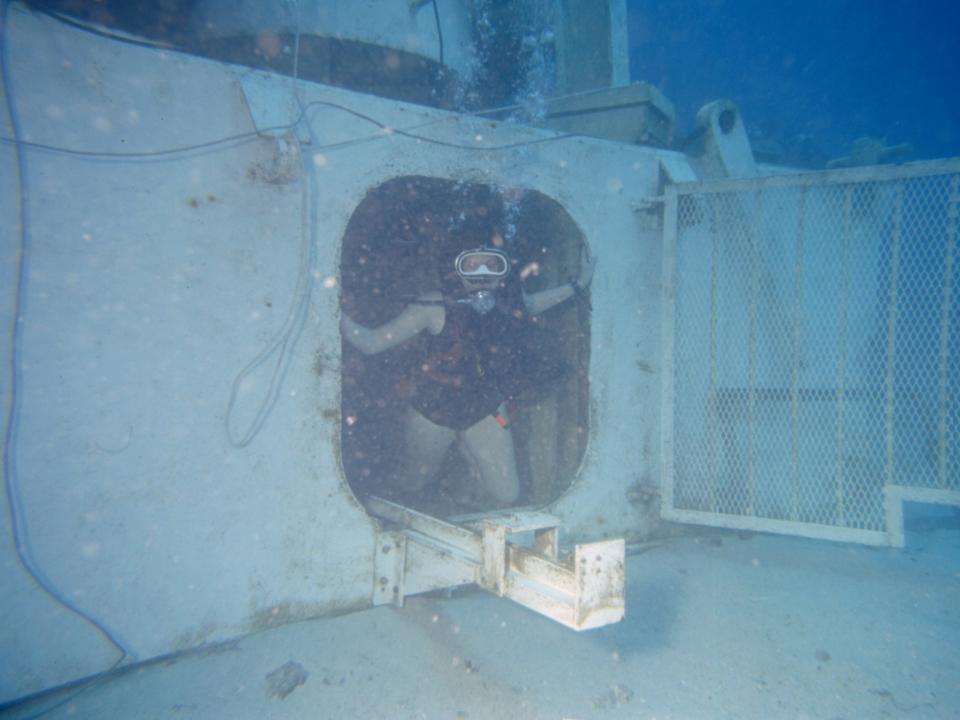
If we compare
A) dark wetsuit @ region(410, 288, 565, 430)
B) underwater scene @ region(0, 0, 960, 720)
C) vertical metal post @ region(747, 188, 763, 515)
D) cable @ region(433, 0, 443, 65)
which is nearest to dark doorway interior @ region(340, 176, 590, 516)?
underwater scene @ region(0, 0, 960, 720)

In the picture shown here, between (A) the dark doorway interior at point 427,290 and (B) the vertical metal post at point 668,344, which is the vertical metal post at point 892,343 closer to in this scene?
(B) the vertical metal post at point 668,344

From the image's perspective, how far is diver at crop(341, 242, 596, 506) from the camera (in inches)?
134

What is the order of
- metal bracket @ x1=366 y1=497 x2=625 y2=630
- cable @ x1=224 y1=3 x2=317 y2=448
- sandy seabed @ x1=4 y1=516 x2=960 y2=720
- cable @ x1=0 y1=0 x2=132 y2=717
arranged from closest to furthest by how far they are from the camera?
1. metal bracket @ x1=366 y1=497 x2=625 y2=630
2. cable @ x1=0 y1=0 x2=132 y2=717
3. sandy seabed @ x1=4 y1=516 x2=960 y2=720
4. cable @ x1=224 y1=3 x2=317 y2=448

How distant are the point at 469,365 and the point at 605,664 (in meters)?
1.95

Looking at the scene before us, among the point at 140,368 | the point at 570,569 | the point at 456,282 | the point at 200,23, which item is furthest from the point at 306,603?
the point at 200,23

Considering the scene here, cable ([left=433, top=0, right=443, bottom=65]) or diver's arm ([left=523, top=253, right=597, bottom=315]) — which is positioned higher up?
cable ([left=433, top=0, right=443, bottom=65])

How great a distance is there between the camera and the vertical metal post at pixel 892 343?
314cm

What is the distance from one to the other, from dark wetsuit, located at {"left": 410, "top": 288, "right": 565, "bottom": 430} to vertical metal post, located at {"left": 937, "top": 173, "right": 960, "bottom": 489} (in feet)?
8.68

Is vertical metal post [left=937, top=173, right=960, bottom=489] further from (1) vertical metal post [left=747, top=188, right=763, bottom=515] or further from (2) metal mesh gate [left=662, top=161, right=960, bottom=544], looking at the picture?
(1) vertical metal post [left=747, top=188, right=763, bottom=515]

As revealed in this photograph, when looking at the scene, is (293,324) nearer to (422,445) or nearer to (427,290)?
(422,445)

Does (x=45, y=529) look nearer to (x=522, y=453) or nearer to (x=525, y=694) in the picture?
(x=525, y=694)

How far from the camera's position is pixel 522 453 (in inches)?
205

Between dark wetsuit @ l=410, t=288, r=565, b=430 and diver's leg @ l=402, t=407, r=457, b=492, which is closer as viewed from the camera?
dark wetsuit @ l=410, t=288, r=565, b=430

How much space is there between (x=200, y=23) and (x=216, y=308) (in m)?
2.61
